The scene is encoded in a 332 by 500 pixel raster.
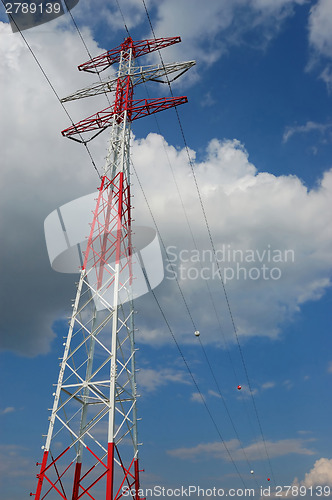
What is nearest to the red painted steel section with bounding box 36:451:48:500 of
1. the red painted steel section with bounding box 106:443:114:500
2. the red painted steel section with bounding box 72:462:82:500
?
the red painted steel section with bounding box 72:462:82:500

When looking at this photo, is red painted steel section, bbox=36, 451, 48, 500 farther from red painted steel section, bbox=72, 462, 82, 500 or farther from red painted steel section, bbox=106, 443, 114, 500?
red painted steel section, bbox=106, 443, 114, 500

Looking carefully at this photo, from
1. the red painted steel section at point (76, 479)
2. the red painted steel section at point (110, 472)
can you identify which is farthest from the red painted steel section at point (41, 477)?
the red painted steel section at point (110, 472)

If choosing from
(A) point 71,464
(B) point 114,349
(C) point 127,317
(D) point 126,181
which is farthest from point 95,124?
(A) point 71,464

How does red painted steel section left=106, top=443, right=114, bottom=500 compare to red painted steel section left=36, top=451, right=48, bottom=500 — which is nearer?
red painted steel section left=106, top=443, right=114, bottom=500

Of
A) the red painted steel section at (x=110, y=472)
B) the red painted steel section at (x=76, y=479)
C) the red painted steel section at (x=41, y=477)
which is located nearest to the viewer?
the red painted steel section at (x=110, y=472)

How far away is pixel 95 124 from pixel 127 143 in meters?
4.00

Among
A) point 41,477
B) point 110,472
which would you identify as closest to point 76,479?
point 41,477

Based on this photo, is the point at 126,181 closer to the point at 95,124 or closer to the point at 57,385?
the point at 95,124

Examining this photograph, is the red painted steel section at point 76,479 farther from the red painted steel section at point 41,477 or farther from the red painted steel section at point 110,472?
the red painted steel section at point 110,472

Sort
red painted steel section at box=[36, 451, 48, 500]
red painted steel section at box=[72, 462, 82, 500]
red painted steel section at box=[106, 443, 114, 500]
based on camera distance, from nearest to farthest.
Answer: red painted steel section at box=[106, 443, 114, 500] < red painted steel section at box=[36, 451, 48, 500] < red painted steel section at box=[72, 462, 82, 500]

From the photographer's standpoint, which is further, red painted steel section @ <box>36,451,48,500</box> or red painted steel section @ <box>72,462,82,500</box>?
red painted steel section @ <box>72,462,82,500</box>

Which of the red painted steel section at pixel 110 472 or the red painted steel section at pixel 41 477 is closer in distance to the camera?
the red painted steel section at pixel 110 472

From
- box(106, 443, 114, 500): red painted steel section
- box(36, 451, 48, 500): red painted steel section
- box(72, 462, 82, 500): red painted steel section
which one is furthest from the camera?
box(72, 462, 82, 500): red painted steel section

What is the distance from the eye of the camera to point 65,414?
19.2 m
